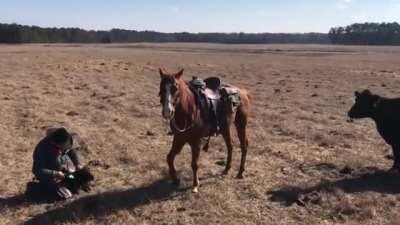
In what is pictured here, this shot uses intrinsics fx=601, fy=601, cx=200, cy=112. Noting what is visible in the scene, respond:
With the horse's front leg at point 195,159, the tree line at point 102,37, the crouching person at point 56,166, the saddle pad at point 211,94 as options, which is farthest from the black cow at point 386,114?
the tree line at point 102,37

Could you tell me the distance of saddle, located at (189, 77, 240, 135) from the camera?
1002 cm

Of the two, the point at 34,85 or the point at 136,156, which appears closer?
the point at 136,156

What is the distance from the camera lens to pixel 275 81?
32.3 meters

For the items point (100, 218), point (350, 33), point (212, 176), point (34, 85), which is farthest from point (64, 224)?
point (350, 33)

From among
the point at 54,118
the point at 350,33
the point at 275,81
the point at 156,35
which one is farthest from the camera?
the point at 156,35

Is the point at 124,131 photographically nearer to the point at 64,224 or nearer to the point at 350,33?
the point at 64,224

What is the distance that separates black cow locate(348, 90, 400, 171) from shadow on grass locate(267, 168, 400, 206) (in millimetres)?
527

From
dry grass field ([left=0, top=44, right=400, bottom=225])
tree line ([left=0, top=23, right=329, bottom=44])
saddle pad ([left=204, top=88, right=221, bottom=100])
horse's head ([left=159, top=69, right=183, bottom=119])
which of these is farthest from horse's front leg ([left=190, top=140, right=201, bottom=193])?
tree line ([left=0, top=23, right=329, bottom=44])

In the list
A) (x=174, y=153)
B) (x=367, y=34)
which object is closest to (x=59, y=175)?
(x=174, y=153)

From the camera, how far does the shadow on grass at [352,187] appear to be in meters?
9.75

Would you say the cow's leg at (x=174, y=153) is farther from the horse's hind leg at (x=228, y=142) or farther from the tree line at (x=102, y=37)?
the tree line at (x=102, y=37)

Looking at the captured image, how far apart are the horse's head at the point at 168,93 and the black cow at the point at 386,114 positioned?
4421mm

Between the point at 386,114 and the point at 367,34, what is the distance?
466ft

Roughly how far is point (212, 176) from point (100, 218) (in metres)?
2.79
